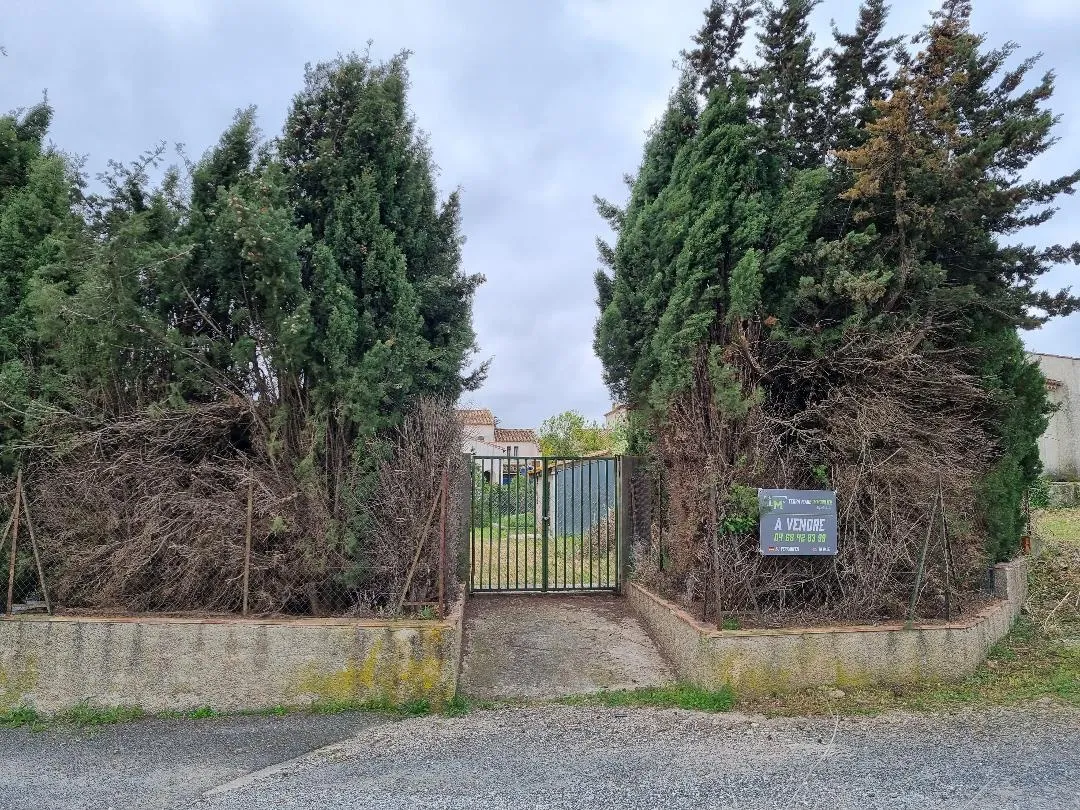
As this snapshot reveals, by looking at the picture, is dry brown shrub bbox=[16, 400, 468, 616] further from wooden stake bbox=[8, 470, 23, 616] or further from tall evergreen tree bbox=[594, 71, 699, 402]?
tall evergreen tree bbox=[594, 71, 699, 402]

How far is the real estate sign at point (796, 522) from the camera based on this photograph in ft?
22.3

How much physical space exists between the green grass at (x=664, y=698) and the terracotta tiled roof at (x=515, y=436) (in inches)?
1281

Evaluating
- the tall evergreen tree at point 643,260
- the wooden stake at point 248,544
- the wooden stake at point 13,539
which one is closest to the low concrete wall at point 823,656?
the tall evergreen tree at point 643,260

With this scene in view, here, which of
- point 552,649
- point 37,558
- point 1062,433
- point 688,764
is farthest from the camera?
point 1062,433

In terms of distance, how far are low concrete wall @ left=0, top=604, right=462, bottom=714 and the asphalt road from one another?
28 cm

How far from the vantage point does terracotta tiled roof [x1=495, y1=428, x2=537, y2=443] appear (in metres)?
39.8

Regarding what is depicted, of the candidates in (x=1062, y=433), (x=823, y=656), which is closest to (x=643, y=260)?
(x=823, y=656)

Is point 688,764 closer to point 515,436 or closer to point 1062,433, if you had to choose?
point 1062,433

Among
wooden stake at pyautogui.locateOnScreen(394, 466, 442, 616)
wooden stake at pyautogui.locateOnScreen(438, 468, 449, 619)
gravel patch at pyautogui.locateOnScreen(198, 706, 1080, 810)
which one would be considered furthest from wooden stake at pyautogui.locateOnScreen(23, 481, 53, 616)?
wooden stake at pyautogui.locateOnScreen(438, 468, 449, 619)

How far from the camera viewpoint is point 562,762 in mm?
5043

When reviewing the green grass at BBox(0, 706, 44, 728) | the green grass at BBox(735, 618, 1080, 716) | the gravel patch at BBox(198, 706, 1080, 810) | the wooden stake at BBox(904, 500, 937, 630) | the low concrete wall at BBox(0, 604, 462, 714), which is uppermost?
the wooden stake at BBox(904, 500, 937, 630)

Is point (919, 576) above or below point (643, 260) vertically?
below

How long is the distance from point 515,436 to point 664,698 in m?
34.1

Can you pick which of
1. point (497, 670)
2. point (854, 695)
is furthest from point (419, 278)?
point (854, 695)
